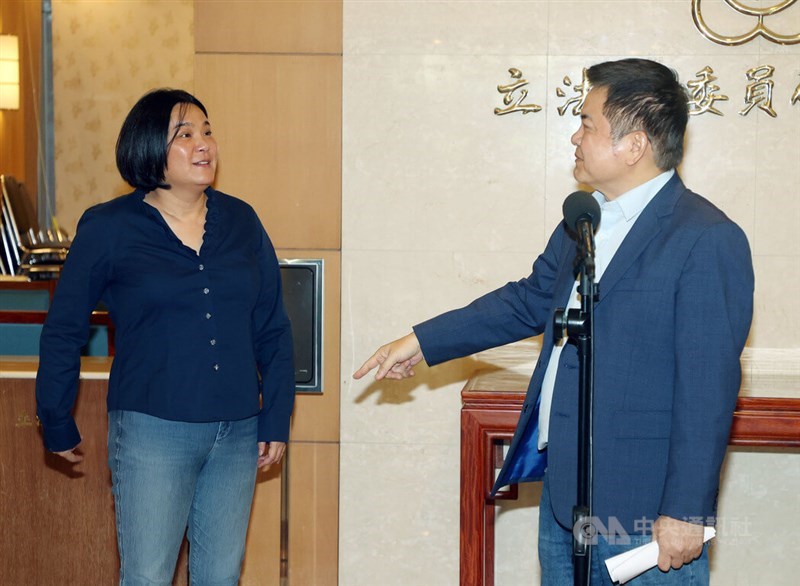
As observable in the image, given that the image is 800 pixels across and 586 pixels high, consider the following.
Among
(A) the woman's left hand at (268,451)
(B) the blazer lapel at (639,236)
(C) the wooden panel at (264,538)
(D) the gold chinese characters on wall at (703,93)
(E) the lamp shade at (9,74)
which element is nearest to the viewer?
(B) the blazer lapel at (639,236)

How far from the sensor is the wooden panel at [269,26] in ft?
12.3

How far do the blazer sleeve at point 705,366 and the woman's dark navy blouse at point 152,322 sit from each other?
1.17 metres

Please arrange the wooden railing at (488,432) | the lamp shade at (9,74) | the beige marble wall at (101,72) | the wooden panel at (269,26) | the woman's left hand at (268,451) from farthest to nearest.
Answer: the beige marble wall at (101,72)
the lamp shade at (9,74)
the wooden panel at (269,26)
the wooden railing at (488,432)
the woman's left hand at (268,451)

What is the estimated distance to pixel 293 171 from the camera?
3.79 m

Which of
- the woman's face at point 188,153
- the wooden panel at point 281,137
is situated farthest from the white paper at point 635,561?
the wooden panel at point 281,137

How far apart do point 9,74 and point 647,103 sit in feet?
26.3

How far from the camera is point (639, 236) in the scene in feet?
7.10

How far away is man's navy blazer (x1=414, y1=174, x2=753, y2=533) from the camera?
6.68 ft

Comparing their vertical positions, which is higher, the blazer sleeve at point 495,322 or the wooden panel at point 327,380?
the blazer sleeve at point 495,322

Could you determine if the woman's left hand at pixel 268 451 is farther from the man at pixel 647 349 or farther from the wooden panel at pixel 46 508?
the wooden panel at pixel 46 508

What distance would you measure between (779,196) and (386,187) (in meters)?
1.45

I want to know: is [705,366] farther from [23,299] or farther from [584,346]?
[23,299]

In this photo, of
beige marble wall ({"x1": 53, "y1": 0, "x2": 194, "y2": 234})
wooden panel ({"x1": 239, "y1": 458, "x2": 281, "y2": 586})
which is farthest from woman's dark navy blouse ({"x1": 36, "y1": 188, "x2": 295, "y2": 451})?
beige marble wall ({"x1": 53, "y1": 0, "x2": 194, "y2": 234})

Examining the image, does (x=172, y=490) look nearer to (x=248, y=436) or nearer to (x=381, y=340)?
(x=248, y=436)
